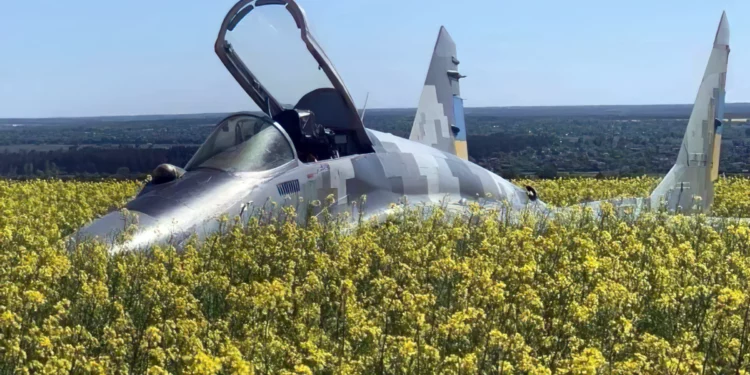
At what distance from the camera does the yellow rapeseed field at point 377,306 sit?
14.2 feet

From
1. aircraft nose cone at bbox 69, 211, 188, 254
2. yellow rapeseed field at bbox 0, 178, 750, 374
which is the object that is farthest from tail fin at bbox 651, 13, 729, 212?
aircraft nose cone at bbox 69, 211, 188, 254

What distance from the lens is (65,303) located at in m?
5.04

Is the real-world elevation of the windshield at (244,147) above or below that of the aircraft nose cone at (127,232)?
above

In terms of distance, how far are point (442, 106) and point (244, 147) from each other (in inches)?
401

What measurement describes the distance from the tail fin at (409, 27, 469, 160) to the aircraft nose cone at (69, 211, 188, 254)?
11681 mm

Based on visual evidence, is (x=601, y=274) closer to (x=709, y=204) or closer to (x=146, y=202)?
(x=146, y=202)

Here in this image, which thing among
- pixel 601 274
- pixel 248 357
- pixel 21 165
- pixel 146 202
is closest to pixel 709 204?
pixel 601 274

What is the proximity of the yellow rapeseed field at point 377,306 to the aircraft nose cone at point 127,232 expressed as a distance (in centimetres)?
27

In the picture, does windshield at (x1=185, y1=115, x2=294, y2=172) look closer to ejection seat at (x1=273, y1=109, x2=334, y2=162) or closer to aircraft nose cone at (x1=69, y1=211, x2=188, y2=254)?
ejection seat at (x1=273, y1=109, x2=334, y2=162)

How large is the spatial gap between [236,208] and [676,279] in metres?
4.86

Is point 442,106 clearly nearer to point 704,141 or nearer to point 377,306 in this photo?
point 704,141

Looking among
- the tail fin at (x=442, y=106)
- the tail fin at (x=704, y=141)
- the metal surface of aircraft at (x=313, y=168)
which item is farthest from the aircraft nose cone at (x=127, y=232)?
the tail fin at (x=442, y=106)

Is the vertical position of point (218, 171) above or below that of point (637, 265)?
above

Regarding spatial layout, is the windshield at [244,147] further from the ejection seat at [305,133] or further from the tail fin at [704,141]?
the tail fin at [704,141]
